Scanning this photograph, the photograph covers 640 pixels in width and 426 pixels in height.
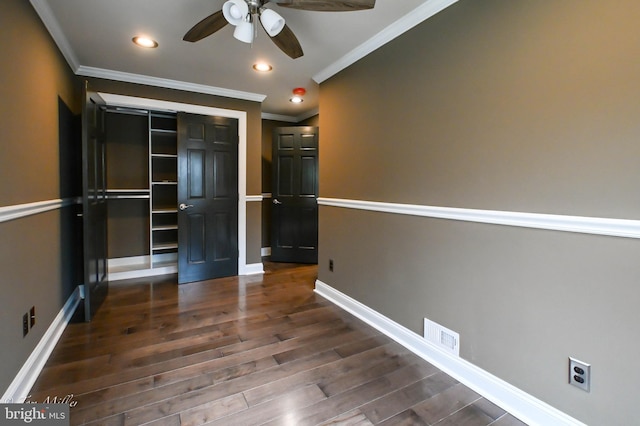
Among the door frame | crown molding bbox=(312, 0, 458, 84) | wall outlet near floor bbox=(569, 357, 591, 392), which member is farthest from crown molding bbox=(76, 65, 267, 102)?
wall outlet near floor bbox=(569, 357, 591, 392)

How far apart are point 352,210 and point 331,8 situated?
166 centimetres

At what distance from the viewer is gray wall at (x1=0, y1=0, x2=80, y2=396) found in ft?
5.17

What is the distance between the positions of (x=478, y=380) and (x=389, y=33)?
2.44m

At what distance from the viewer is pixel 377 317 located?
2518 mm

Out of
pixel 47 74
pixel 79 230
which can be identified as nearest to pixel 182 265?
pixel 79 230

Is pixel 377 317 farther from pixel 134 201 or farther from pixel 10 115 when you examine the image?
pixel 134 201

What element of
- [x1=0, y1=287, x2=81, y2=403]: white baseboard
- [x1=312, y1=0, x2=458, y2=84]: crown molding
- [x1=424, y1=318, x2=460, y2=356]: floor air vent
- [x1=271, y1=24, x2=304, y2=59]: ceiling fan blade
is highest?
[x1=312, y1=0, x2=458, y2=84]: crown molding

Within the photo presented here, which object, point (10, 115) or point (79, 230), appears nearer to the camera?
point (10, 115)

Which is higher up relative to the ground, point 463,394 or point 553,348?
point 553,348

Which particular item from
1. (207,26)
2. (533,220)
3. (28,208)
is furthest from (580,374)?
(28,208)

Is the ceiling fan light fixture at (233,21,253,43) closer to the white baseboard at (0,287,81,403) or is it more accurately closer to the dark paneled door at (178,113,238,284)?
the dark paneled door at (178,113,238,284)

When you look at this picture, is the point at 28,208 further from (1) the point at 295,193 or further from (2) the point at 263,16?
(1) the point at 295,193

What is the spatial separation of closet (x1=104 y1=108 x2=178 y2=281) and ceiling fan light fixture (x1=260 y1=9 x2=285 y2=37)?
8.42 ft

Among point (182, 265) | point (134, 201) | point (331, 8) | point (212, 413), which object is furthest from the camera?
point (134, 201)
